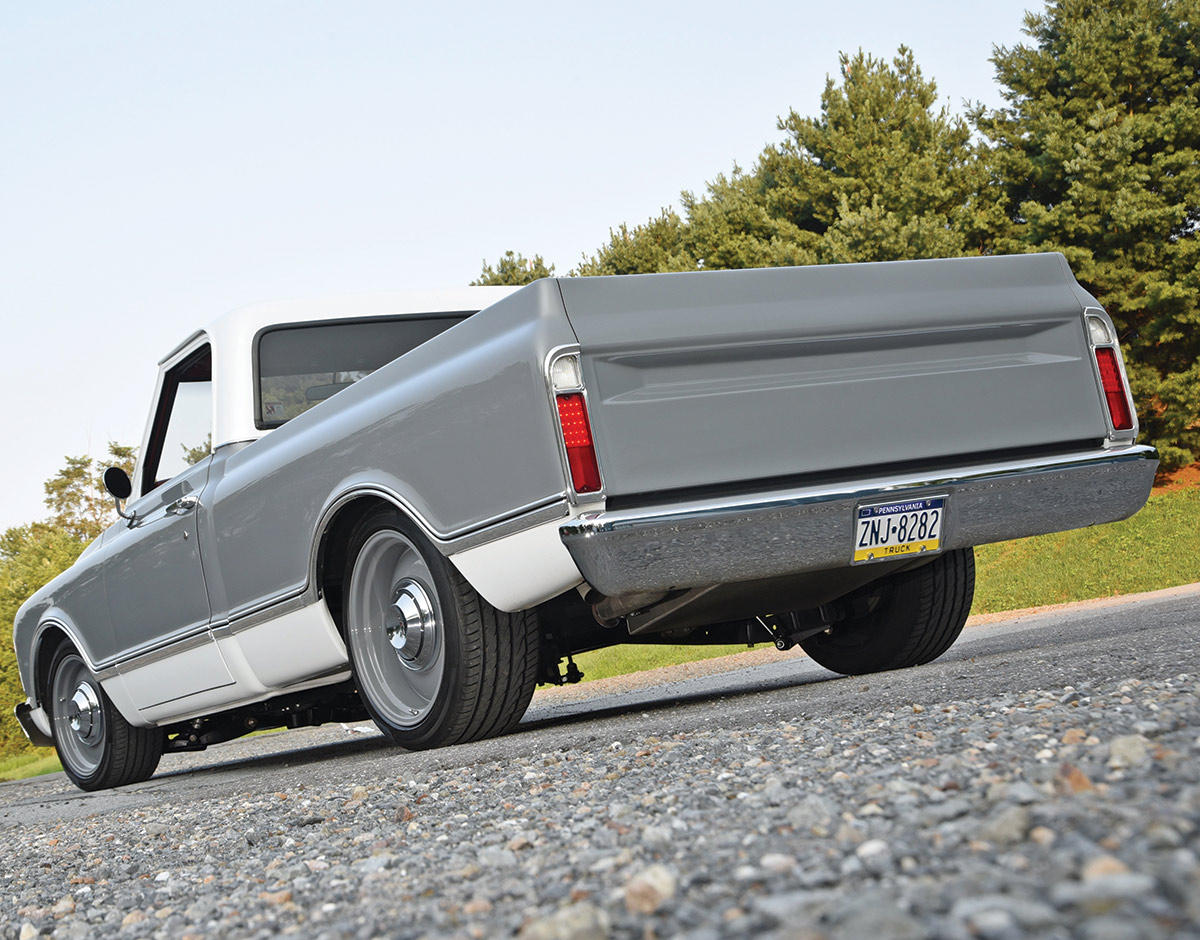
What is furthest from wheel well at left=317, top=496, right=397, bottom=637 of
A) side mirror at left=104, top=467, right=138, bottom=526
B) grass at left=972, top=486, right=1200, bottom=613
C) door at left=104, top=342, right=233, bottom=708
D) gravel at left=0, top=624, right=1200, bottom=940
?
grass at left=972, top=486, right=1200, bottom=613

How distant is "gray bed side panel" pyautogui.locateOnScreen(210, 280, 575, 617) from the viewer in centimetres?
364

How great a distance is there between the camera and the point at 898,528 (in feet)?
13.0

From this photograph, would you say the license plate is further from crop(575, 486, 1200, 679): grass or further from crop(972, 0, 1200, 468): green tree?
crop(972, 0, 1200, 468): green tree

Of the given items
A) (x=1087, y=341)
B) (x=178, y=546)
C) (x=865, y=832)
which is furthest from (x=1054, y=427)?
(x=178, y=546)

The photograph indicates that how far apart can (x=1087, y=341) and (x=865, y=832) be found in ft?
9.79

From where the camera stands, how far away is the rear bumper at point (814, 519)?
3529 millimetres

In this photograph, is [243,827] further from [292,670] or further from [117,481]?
[117,481]

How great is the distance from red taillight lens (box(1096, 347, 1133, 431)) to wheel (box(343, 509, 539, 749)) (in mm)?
2277

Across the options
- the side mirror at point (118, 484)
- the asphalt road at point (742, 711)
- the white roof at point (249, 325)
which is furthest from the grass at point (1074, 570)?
the white roof at point (249, 325)

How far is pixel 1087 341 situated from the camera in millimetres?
4344

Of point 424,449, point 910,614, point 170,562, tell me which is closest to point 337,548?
point 424,449

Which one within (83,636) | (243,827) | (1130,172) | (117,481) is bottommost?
(243,827)

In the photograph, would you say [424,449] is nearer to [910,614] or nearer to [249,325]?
[249,325]

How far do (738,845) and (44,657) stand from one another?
6196mm
